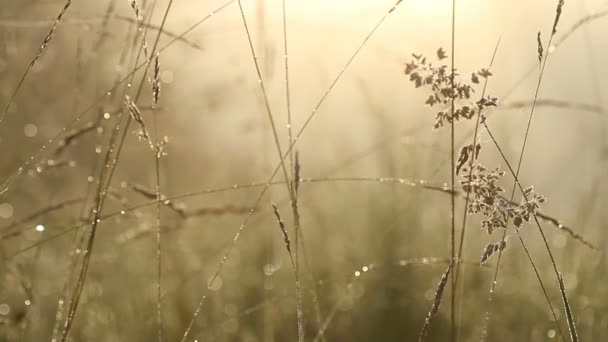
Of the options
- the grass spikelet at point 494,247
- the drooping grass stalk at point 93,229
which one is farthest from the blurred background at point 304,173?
the grass spikelet at point 494,247

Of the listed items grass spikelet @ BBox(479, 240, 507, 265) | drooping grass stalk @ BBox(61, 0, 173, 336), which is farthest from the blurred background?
grass spikelet @ BBox(479, 240, 507, 265)

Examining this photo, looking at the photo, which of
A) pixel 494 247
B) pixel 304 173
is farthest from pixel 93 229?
pixel 304 173

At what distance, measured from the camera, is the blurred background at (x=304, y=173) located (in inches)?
83.7

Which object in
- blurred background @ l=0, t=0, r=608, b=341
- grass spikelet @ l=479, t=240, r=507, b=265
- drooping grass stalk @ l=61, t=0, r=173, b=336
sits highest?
blurred background @ l=0, t=0, r=608, b=341

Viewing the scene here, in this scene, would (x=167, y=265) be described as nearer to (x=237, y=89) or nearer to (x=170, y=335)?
(x=170, y=335)

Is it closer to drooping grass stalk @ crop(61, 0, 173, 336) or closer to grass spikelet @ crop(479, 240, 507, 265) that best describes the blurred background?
drooping grass stalk @ crop(61, 0, 173, 336)

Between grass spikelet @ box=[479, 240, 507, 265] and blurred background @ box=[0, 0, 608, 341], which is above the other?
blurred background @ box=[0, 0, 608, 341]

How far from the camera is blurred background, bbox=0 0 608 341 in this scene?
2.13 m

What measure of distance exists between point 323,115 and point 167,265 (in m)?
0.86

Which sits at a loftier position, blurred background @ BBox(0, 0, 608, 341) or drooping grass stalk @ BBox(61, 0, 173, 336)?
blurred background @ BBox(0, 0, 608, 341)

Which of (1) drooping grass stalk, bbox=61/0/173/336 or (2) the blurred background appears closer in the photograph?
(1) drooping grass stalk, bbox=61/0/173/336

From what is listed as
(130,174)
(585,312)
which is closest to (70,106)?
(130,174)

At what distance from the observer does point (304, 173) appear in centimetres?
320

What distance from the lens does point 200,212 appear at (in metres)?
1.72
